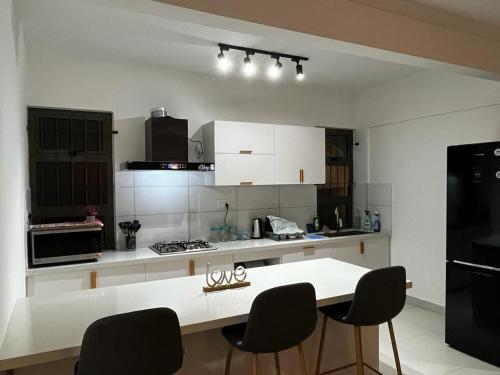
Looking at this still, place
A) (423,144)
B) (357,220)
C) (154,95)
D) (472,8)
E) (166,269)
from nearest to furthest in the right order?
(472,8) < (166,269) < (154,95) < (423,144) < (357,220)

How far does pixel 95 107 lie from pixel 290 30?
7.48 feet

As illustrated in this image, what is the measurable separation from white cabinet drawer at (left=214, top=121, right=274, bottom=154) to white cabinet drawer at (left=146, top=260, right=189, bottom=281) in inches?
47.1

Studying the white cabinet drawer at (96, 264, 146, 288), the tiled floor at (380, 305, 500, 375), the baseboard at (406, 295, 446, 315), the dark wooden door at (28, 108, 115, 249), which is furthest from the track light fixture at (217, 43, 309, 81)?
the baseboard at (406, 295, 446, 315)

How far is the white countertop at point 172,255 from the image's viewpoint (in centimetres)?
296

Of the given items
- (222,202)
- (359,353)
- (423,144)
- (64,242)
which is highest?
(423,144)

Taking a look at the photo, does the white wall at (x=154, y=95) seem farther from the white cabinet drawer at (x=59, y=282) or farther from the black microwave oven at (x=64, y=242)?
the white cabinet drawer at (x=59, y=282)

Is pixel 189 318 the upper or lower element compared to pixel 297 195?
lower

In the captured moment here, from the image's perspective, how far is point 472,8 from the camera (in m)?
2.39

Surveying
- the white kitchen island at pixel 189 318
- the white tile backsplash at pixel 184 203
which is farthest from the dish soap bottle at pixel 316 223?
the white kitchen island at pixel 189 318

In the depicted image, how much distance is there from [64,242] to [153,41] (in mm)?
1828

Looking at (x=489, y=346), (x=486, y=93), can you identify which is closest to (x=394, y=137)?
(x=486, y=93)

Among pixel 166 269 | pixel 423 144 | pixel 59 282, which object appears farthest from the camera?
pixel 423 144

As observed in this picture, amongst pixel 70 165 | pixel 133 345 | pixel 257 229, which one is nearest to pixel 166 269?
pixel 257 229

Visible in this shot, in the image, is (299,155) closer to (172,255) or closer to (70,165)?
(172,255)
